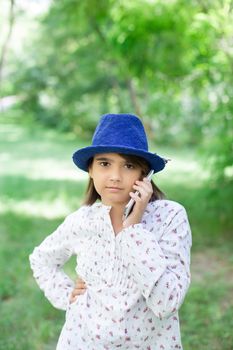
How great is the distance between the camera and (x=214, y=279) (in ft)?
19.3

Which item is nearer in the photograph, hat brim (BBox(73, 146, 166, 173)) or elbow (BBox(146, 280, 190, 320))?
elbow (BBox(146, 280, 190, 320))

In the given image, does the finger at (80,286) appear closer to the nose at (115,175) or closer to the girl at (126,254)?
the girl at (126,254)

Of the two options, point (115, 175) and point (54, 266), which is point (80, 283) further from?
point (115, 175)

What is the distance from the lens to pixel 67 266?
242 inches

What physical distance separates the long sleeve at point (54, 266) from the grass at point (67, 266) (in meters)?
1.82

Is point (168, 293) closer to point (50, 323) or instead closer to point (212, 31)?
point (50, 323)

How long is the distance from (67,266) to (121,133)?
4259 mm

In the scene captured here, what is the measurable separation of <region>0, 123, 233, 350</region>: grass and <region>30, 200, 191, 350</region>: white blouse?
2.08 m

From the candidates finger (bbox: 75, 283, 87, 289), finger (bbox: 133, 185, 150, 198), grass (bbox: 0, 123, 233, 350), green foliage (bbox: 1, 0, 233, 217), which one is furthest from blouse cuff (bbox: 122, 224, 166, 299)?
green foliage (bbox: 1, 0, 233, 217)

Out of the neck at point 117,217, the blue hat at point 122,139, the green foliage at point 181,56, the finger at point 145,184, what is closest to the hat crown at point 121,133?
the blue hat at point 122,139

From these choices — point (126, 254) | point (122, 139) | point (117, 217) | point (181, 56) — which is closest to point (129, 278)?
point (126, 254)

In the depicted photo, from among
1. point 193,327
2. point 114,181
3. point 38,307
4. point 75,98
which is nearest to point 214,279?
point 193,327

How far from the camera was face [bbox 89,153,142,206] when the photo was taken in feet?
6.84

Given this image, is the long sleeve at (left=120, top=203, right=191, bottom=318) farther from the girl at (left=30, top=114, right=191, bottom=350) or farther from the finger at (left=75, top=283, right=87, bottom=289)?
the finger at (left=75, top=283, right=87, bottom=289)
